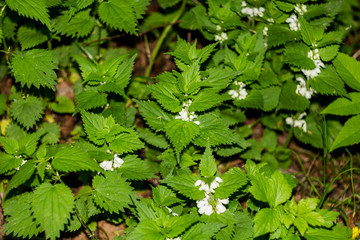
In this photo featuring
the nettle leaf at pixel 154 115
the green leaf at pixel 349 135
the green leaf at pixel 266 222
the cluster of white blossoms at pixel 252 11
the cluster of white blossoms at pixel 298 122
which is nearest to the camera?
the green leaf at pixel 266 222

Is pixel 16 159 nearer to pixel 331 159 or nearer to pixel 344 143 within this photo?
pixel 344 143

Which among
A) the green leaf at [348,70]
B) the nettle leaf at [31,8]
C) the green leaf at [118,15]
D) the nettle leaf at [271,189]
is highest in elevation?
the nettle leaf at [31,8]


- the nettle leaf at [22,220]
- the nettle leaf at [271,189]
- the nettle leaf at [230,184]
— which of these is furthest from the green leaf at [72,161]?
the nettle leaf at [271,189]

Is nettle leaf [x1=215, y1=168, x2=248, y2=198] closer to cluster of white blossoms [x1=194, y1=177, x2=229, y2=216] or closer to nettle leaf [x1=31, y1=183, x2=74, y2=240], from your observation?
cluster of white blossoms [x1=194, y1=177, x2=229, y2=216]

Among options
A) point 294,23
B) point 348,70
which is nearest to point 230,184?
point 348,70

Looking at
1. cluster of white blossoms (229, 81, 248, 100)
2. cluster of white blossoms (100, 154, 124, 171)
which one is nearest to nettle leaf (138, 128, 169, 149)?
cluster of white blossoms (100, 154, 124, 171)

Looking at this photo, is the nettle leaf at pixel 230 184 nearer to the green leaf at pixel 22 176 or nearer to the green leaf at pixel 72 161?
the green leaf at pixel 72 161

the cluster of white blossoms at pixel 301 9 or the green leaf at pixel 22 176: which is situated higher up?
the cluster of white blossoms at pixel 301 9
